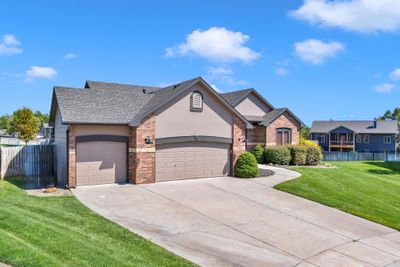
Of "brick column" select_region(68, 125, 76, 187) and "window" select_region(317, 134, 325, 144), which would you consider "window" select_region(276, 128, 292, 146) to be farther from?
"window" select_region(317, 134, 325, 144)

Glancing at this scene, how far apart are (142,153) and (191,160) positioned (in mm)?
3129

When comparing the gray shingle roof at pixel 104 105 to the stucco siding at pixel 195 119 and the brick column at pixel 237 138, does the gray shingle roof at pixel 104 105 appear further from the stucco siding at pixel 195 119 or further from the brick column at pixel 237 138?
the brick column at pixel 237 138

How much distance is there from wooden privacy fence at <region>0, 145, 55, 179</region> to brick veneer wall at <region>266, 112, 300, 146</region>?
56.3ft

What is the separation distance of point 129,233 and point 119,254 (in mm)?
2002

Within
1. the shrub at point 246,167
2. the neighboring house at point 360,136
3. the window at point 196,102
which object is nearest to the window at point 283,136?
the shrub at point 246,167

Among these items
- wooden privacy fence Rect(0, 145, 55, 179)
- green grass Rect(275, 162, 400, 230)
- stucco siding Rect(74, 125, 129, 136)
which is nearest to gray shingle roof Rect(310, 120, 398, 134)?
green grass Rect(275, 162, 400, 230)

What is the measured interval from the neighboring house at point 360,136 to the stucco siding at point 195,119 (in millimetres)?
38275

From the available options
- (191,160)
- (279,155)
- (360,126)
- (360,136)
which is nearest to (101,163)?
(191,160)

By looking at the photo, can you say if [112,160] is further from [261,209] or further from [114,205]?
[261,209]

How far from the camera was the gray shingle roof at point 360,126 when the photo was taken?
50.9 metres

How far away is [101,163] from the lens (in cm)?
1641

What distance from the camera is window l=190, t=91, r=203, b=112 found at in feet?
61.2

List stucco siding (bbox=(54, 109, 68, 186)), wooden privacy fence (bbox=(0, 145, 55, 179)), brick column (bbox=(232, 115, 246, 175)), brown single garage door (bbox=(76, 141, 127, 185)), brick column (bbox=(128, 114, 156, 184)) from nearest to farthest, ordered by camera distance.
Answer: brown single garage door (bbox=(76, 141, 127, 185))
stucco siding (bbox=(54, 109, 68, 186))
brick column (bbox=(128, 114, 156, 184))
wooden privacy fence (bbox=(0, 145, 55, 179))
brick column (bbox=(232, 115, 246, 175))

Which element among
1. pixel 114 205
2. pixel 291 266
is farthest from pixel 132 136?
pixel 291 266
